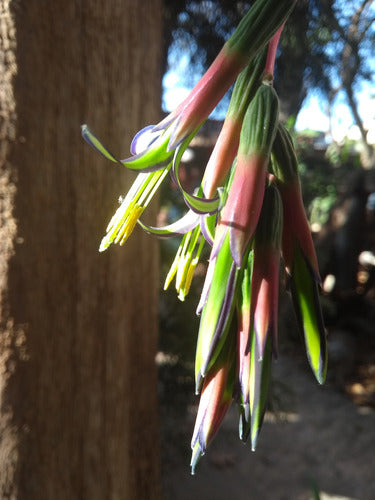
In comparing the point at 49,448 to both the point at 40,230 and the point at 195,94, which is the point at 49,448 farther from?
the point at 195,94

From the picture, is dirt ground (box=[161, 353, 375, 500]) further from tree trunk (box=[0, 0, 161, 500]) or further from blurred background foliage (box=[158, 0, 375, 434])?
tree trunk (box=[0, 0, 161, 500])

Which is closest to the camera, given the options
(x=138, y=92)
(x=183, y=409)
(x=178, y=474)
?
(x=138, y=92)

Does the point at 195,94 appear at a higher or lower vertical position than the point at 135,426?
higher

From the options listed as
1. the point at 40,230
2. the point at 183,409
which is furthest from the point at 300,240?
the point at 183,409

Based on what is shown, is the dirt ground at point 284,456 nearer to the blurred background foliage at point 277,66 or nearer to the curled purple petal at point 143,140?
the blurred background foliage at point 277,66

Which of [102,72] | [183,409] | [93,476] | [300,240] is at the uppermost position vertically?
[102,72]

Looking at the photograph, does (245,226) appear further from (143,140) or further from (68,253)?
(68,253)

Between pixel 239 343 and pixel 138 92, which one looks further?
pixel 138 92
